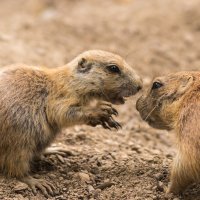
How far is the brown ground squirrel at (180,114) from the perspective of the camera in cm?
495

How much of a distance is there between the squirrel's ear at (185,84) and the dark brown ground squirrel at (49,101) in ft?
1.89

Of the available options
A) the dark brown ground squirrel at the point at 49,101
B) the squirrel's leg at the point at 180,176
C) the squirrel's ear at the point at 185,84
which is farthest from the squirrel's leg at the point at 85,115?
the squirrel's leg at the point at 180,176

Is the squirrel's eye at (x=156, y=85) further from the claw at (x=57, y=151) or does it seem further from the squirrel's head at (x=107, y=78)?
the claw at (x=57, y=151)

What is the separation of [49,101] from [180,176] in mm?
1638

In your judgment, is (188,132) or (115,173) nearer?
(188,132)

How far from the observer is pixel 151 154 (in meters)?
6.79

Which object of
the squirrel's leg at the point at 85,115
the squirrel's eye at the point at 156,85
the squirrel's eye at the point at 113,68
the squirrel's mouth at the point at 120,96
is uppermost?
the squirrel's eye at the point at 113,68

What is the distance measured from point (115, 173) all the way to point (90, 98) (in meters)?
0.85

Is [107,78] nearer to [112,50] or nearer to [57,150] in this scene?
[57,150]

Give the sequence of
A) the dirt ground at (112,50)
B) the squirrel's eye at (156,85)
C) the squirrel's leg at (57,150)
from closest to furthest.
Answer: the dirt ground at (112,50)
the squirrel's eye at (156,85)
the squirrel's leg at (57,150)

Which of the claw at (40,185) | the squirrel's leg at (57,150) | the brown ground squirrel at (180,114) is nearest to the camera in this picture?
the brown ground squirrel at (180,114)

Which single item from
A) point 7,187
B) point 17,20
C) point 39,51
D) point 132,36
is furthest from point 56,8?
point 7,187

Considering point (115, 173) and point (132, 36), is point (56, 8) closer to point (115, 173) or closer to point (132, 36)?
point (132, 36)

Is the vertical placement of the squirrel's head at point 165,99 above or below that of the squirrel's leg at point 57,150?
above
